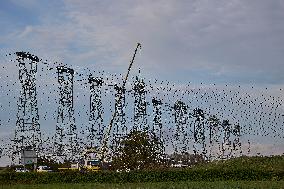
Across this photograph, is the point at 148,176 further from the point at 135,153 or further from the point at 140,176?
the point at 135,153

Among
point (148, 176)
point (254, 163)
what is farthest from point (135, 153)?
point (148, 176)

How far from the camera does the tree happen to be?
10056 centimetres

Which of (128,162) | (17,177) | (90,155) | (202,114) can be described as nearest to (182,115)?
(202,114)

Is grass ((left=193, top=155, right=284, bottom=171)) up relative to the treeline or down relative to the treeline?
up

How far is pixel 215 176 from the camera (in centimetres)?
6575

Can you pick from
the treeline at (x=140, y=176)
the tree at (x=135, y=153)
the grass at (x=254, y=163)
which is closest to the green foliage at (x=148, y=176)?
the treeline at (x=140, y=176)

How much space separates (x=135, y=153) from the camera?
101 metres

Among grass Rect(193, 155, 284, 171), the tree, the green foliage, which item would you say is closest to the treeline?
the green foliage

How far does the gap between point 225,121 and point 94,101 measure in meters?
81.8

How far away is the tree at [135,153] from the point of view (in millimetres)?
100562

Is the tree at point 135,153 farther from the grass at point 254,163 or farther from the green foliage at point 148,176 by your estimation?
the green foliage at point 148,176

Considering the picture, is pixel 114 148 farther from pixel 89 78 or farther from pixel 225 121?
pixel 225 121

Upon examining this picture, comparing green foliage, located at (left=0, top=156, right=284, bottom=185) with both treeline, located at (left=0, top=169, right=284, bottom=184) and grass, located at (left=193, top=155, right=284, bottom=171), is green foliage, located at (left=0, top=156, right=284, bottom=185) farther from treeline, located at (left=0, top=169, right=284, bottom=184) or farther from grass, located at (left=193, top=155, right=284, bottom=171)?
grass, located at (left=193, top=155, right=284, bottom=171)

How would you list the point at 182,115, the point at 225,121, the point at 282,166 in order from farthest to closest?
the point at 225,121
the point at 182,115
the point at 282,166
